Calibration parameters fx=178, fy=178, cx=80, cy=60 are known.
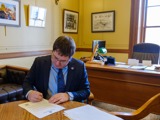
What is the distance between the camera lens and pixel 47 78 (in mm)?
1443

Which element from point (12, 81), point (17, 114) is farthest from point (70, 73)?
point (12, 81)

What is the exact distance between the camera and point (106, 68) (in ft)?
9.22

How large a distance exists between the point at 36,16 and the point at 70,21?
1.14 m

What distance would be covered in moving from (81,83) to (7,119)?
0.68 m

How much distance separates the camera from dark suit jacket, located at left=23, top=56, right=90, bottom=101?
1.45m

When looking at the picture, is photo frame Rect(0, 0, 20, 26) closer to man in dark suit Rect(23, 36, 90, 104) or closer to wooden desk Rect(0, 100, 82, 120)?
man in dark suit Rect(23, 36, 90, 104)

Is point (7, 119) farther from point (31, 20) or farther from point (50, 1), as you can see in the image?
point (50, 1)

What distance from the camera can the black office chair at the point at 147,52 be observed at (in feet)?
10.9

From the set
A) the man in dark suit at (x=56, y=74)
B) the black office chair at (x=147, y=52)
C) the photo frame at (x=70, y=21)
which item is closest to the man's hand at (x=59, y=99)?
the man in dark suit at (x=56, y=74)

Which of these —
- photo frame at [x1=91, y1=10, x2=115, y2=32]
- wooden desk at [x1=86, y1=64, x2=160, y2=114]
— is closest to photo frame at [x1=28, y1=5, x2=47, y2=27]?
photo frame at [x1=91, y1=10, x2=115, y2=32]

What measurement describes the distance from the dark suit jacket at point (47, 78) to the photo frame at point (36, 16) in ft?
7.67

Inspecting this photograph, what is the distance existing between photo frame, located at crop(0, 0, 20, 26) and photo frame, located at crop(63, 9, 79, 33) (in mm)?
1348

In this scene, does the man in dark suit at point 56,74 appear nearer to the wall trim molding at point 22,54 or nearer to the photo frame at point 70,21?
the wall trim molding at point 22,54

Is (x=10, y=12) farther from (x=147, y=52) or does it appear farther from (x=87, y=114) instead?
(x=87, y=114)
